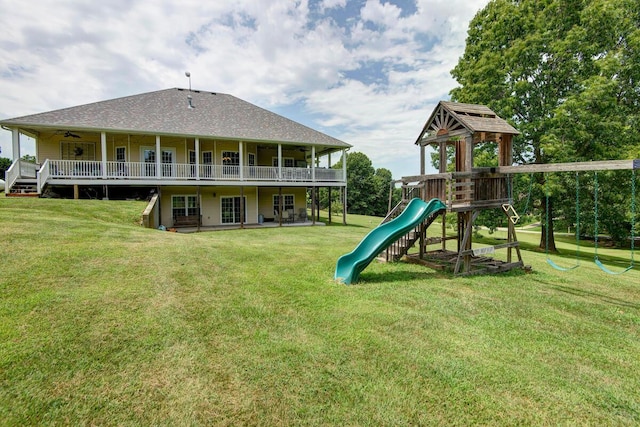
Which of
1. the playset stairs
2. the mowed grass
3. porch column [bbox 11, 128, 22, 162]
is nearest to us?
the mowed grass

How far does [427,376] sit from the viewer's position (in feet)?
12.6

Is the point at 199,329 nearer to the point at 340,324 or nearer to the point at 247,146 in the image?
the point at 340,324

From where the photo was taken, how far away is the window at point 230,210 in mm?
20562

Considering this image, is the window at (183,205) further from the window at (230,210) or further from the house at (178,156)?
the window at (230,210)

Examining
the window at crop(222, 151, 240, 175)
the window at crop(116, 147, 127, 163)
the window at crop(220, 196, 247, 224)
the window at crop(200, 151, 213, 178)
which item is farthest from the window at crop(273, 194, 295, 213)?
the window at crop(116, 147, 127, 163)

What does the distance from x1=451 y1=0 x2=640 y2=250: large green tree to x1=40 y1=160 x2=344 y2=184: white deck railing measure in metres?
10.6

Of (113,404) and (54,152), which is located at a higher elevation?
(54,152)

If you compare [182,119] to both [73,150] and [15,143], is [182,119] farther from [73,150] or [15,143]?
[15,143]

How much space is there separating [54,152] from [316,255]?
17.0 meters

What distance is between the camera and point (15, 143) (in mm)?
15031

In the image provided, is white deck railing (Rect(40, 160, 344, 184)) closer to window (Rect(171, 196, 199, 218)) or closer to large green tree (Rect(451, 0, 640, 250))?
window (Rect(171, 196, 199, 218))

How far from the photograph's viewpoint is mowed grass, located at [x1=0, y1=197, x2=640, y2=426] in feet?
10.6

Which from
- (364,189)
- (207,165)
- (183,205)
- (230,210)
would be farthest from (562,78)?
(364,189)

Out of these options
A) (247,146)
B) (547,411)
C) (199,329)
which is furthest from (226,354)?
(247,146)
